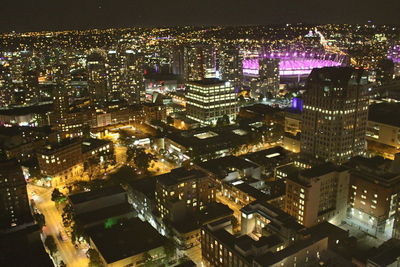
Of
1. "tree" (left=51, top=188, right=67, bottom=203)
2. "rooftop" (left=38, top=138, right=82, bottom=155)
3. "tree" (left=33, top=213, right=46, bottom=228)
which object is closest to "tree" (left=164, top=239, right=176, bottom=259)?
"tree" (left=33, top=213, right=46, bottom=228)

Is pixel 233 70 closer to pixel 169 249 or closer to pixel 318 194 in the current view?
pixel 318 194

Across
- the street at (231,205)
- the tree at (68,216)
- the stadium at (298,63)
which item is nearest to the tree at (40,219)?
the tree at (68,216)

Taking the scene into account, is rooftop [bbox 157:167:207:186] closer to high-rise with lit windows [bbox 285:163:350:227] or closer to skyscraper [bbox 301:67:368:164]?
high-rise with lit windows [bbox 285:163:350:227]

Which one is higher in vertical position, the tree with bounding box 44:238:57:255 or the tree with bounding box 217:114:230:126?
the tree with bounding box 217:114:230:126

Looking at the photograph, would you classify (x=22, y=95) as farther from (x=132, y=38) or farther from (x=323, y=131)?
(x=132, y=38)

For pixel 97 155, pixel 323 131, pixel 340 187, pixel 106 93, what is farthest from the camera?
pixel 106 93

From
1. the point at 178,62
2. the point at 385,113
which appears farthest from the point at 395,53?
the point at 385,113

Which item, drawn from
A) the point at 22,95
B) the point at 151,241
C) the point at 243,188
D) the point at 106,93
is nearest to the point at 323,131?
the point at 243,188
